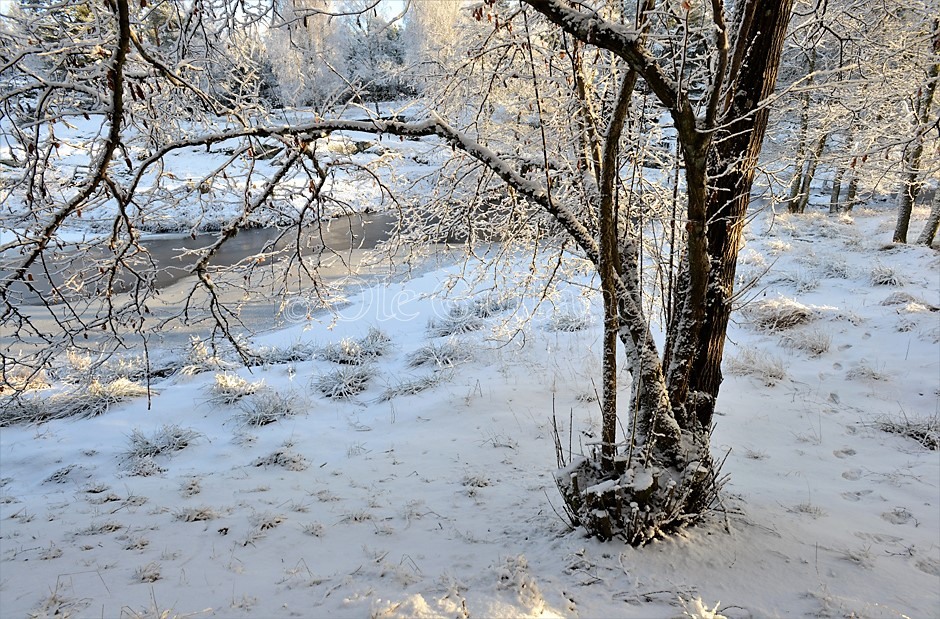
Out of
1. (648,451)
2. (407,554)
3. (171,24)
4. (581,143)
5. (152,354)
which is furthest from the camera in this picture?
(152,354)

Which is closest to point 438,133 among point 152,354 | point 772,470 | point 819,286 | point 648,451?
point 648,451

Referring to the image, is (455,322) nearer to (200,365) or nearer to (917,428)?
(200,365)

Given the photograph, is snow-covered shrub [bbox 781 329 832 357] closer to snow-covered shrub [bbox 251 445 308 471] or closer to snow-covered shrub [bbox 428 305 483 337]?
snow-covered shrub [bbox 428 305 483 337]

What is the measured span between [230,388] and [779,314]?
784 centimetres

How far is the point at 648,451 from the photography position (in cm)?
297

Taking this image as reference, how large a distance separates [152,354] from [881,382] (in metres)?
9.97

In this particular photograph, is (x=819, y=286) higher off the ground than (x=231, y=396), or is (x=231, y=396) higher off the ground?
(x=819, y=286)

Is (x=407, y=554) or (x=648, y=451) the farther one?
(x=407, y=554)

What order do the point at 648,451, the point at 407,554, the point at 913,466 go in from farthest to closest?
the point at 913,466 < the point at 407,554 < the point at 648,451

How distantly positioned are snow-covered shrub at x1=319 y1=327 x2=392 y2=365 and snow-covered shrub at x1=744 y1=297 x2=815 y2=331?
5.74 m

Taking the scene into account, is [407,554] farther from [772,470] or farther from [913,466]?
[913,466]

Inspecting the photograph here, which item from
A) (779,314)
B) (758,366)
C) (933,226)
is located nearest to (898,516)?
(758,366)

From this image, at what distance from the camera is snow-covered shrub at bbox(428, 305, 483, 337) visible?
8.80 metres

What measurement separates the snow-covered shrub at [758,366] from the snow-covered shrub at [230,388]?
20.0ft
